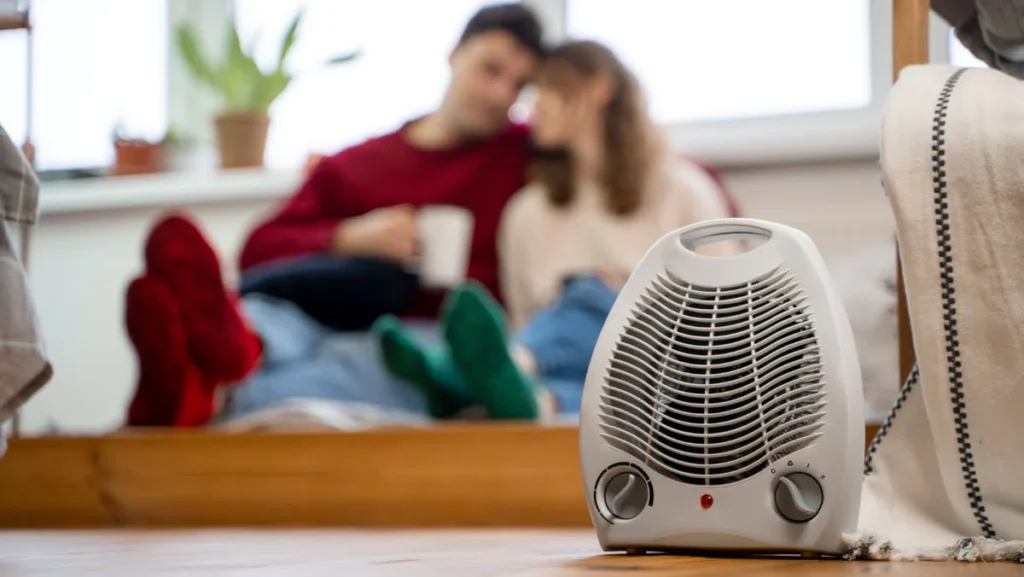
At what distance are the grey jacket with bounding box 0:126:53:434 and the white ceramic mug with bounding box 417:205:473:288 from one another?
1228 millimetres

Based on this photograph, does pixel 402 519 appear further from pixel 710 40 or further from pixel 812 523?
pixel 710 40

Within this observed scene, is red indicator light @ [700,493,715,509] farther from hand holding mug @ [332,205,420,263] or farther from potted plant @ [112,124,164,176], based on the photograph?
potted plant @ [112,124,164,176]

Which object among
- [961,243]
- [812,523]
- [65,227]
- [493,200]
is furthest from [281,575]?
[65,227]

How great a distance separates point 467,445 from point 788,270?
2.00ft

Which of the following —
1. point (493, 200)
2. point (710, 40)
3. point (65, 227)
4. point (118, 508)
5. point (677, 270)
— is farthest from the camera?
point (65, 227)

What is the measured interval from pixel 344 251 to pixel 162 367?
0.59 m

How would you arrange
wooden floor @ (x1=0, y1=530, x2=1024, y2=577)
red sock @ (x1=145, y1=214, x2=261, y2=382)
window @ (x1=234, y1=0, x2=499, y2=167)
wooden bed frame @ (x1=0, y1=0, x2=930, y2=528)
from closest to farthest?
wooden floor @ (x1=0, y1=530, x2=1024, y2=577), wooden bed frame @ (x1=0, y1=0, x2=930, y2=528), red sock @ (x1=145, y1=214, x2=261, y2=382), window @ (x1=234, y1=0, x2=499, y2=167)

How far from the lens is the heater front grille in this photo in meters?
0.68

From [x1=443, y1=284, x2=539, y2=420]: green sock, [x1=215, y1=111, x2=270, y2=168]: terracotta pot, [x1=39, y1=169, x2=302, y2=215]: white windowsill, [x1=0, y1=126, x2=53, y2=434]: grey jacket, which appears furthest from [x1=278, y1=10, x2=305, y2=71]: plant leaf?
[x1=0, y1=126, x2=53, y2=434]: grey jacket

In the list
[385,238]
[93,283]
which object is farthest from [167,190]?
[385,238]

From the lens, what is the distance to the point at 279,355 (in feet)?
5.57

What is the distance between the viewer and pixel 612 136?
1954mm

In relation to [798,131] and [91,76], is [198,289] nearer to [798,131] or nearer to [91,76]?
[798,131]

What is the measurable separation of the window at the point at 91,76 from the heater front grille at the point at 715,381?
2286 mm
